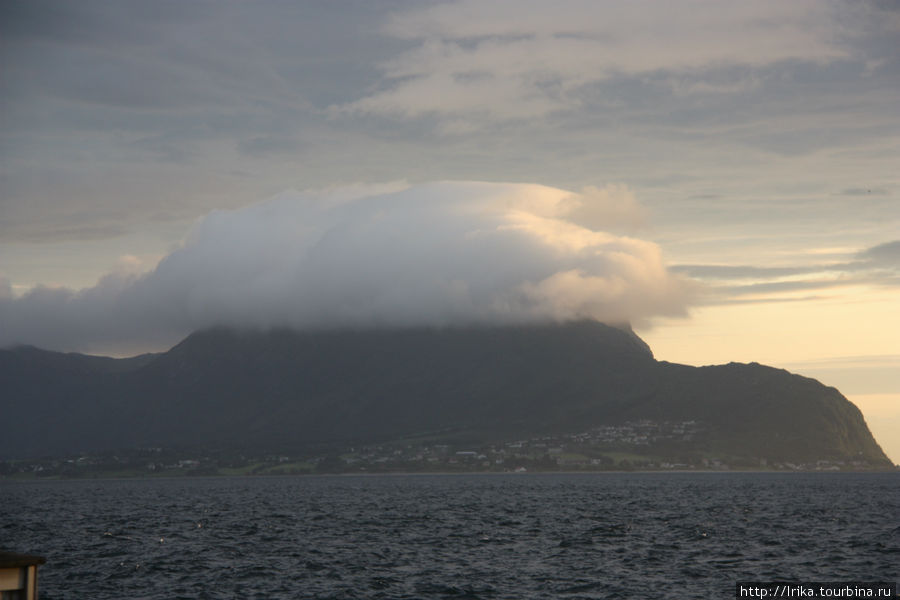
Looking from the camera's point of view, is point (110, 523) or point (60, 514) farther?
point (60, 514)

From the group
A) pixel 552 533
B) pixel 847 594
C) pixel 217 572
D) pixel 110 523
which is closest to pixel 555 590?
pixel 847 594

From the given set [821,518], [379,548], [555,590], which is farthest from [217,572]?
[821,518]

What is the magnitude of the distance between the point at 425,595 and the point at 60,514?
463ft

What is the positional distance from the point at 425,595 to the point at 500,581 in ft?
28.9

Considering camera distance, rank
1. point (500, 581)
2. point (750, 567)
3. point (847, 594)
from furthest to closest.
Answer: point (750, 567)
point (500, 581)
point (847, 594)

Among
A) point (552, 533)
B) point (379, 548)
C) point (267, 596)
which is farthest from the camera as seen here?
point (552, 533)

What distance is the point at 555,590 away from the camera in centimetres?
7669

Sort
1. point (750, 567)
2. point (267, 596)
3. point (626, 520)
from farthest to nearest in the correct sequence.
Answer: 1. point (626, 520)
2. point (750, 567)
3. point (267, 596)

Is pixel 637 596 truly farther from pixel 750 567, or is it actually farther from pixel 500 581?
pixel 750 567

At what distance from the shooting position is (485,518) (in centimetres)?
15325

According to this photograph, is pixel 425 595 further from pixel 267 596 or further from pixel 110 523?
pixel 110 523

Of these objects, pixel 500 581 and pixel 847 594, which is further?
pixel 500 581

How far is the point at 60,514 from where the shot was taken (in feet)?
636

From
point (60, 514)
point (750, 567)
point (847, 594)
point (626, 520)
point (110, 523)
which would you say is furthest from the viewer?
point (60, 514)
